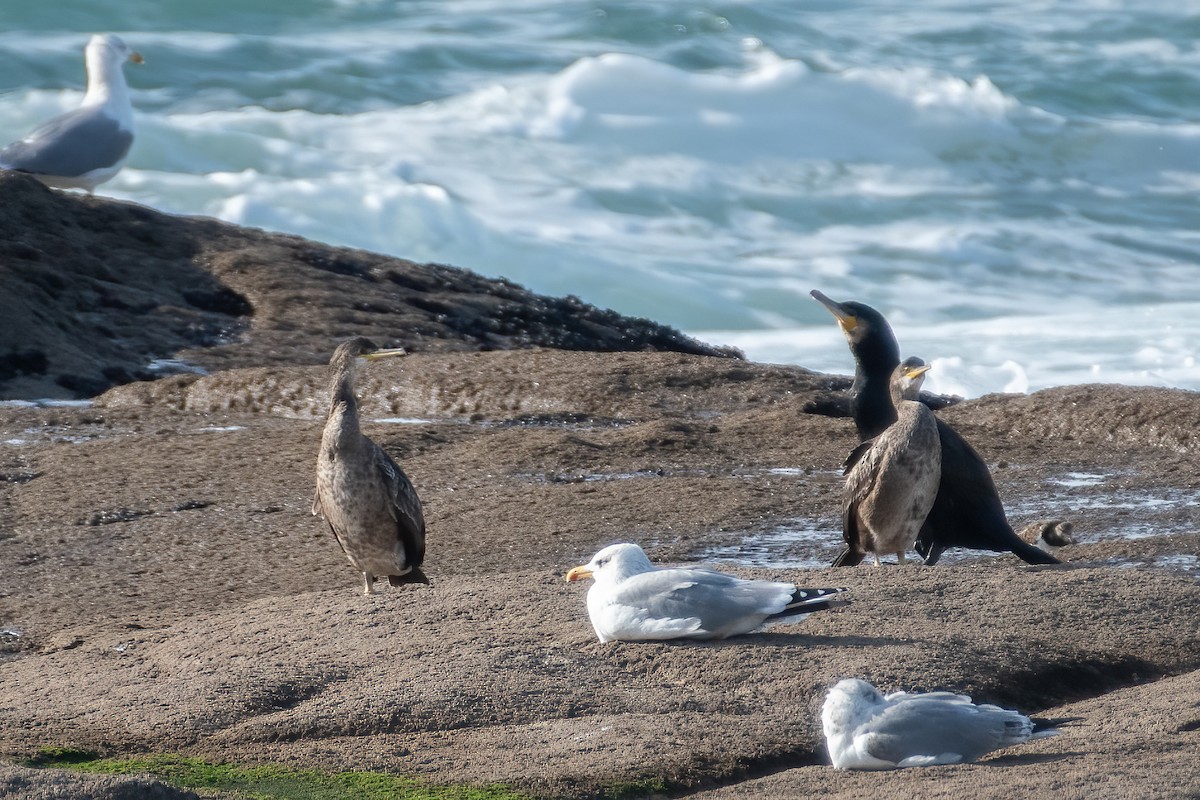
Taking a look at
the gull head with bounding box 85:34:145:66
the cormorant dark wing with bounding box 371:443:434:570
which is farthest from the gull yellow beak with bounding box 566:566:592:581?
the gull head with bounding box 85:34:145:66

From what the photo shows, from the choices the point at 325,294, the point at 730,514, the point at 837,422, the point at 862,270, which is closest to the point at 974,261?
the point at 862,270

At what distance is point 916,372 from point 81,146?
1063 centimetres

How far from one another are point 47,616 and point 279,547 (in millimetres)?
1373

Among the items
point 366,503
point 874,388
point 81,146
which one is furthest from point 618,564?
point 81,146

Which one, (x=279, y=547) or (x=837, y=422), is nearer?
(x=279, y=547)

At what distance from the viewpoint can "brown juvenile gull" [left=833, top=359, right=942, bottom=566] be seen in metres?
6.67

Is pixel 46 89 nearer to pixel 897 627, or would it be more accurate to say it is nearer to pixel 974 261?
pixel 974 261

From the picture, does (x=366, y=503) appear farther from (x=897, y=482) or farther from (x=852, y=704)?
(x=852, y=704)

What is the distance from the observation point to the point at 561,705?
5.18 meters

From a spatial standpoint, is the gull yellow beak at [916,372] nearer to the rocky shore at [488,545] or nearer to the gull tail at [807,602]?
the rocky shore at [488,545]

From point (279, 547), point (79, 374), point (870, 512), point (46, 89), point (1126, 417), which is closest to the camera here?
point (870, 512)

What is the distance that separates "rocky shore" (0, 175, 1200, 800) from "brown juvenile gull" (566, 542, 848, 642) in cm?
12

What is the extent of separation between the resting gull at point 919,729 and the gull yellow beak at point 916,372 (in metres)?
2.60

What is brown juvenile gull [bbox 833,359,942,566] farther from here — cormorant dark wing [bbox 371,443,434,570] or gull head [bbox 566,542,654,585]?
cormorant dark wing [bbox 371,443,434,570]
